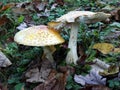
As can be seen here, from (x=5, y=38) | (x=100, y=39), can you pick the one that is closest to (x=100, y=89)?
(x=100, y=39)

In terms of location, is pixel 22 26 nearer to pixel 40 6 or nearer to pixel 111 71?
pixel 40 6

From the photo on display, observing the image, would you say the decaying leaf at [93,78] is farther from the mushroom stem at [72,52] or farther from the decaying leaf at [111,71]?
the mushroom stem at [72,52]

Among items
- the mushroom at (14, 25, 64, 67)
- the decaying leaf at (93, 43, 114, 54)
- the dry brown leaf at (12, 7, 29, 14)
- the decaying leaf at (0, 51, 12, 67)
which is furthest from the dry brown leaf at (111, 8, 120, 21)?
the decaying leaf at (0, 51, 12, 67)

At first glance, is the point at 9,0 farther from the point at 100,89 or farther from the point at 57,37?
the point at 100,89

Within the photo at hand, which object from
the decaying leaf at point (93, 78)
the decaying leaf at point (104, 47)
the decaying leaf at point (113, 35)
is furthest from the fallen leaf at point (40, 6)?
the decaying leaf at point (93, 78)

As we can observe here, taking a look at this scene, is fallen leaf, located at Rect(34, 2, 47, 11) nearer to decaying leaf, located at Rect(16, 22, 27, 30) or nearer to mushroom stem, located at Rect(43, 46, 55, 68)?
decaying leaf, located at Rect(16, 22, 27, 30)

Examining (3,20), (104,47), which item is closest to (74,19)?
(104,47)

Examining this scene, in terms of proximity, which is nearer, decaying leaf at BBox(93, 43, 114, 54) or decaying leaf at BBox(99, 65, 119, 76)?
decaying leaf at BBox(99, 65, 119, 76)
